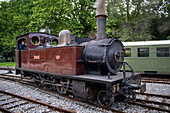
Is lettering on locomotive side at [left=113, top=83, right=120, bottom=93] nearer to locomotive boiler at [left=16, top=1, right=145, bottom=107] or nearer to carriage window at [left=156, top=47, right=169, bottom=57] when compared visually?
locomotive boiler at [left=16, top=1, right=145, bottom=107]

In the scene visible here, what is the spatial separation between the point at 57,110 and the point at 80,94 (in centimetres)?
89

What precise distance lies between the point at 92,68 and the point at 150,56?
6.43m

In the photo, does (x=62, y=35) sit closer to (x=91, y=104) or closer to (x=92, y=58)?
(x=92, y=58)

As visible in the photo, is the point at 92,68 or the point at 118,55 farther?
the point at 92,68

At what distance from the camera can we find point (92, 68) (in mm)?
4996

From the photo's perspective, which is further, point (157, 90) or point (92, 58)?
point (157, 90)

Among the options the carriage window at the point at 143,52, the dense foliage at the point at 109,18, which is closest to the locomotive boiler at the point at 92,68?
the carriage window at the point at 143,52

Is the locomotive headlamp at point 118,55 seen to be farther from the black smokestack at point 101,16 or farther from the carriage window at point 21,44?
the carriage window at point 21,44

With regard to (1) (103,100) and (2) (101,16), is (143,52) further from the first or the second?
(1) (103,100)

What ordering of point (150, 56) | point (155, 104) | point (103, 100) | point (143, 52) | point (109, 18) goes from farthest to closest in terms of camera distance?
point (109, 18) < point (143, 52) < point (150, 56) < point (155, 104) < point (103, 100)

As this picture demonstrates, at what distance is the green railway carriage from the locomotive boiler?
522 centimetres

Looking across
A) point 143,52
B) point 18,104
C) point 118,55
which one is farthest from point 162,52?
point 18,104

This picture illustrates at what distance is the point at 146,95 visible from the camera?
5.65m

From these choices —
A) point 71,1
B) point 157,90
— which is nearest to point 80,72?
point 157,90
